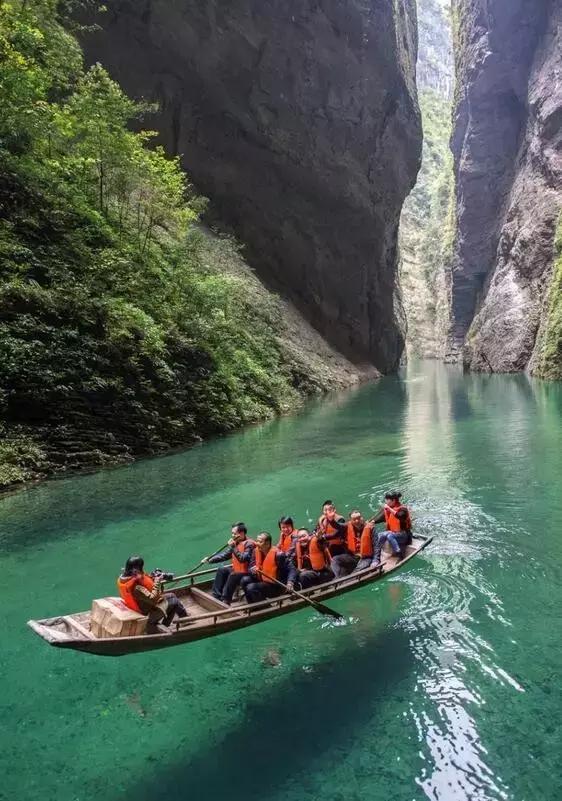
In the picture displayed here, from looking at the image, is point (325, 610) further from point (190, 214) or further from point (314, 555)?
point (190, 214)

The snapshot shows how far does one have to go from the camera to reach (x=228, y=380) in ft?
75.5

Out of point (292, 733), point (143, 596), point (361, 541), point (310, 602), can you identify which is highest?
point (143, 596)

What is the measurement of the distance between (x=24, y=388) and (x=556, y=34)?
56793 millimetres

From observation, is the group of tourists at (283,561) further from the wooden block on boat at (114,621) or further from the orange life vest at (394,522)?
the wooden block on boat at (114,621)

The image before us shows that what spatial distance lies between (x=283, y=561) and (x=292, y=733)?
8.29ft

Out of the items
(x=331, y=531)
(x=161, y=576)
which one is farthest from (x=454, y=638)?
(x=161, y=576)

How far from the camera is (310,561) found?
28.1 ft

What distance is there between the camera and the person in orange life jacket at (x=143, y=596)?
642 cm

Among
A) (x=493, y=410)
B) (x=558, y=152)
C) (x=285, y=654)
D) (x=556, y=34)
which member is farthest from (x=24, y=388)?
(x=556, y=34)

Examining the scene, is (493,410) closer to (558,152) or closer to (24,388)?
(24,388)

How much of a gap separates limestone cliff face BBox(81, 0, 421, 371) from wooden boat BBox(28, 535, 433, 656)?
1381 inches

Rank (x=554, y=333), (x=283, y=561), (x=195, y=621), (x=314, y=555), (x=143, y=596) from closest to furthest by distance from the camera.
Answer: (x=143, y=596)
(x=195, y=621)
(x=283, y=561)
(x=314, y=555)
(x=554, y=333)

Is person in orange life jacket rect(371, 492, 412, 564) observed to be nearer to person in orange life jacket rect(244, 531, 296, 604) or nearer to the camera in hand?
person in orange life jacket rect(244, 531, 296, 604)

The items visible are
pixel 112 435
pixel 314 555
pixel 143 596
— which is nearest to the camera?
pixel 143 596
